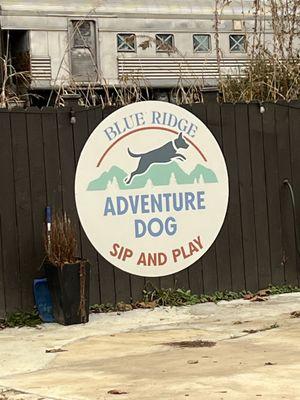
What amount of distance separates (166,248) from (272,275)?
1.49 m

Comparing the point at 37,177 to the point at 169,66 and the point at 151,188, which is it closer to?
the point at 151,188

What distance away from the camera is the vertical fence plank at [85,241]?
1015cm

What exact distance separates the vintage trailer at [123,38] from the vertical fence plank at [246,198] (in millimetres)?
3897

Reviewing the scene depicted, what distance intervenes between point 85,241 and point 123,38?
707 cm

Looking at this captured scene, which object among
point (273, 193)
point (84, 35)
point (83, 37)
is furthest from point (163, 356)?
point (84, 35)

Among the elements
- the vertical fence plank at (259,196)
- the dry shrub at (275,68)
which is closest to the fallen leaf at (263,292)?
the vertical fence plank at (259,196)

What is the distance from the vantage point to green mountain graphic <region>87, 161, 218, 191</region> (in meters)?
10.3

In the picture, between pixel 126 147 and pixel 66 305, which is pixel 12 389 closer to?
pixel 66 305

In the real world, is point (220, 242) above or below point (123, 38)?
below

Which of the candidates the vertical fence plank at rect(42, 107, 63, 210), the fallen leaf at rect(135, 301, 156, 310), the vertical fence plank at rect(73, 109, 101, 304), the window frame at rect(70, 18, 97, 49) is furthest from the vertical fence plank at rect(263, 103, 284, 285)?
the window frame at rect(70, 18, 97, 49)

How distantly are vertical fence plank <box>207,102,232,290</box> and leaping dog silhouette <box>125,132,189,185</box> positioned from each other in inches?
18.1

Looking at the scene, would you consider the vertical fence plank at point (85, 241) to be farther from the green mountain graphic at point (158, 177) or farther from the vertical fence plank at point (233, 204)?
the vertical fence plank at point (233, 204)

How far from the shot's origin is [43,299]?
979cm

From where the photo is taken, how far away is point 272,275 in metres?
11.2
